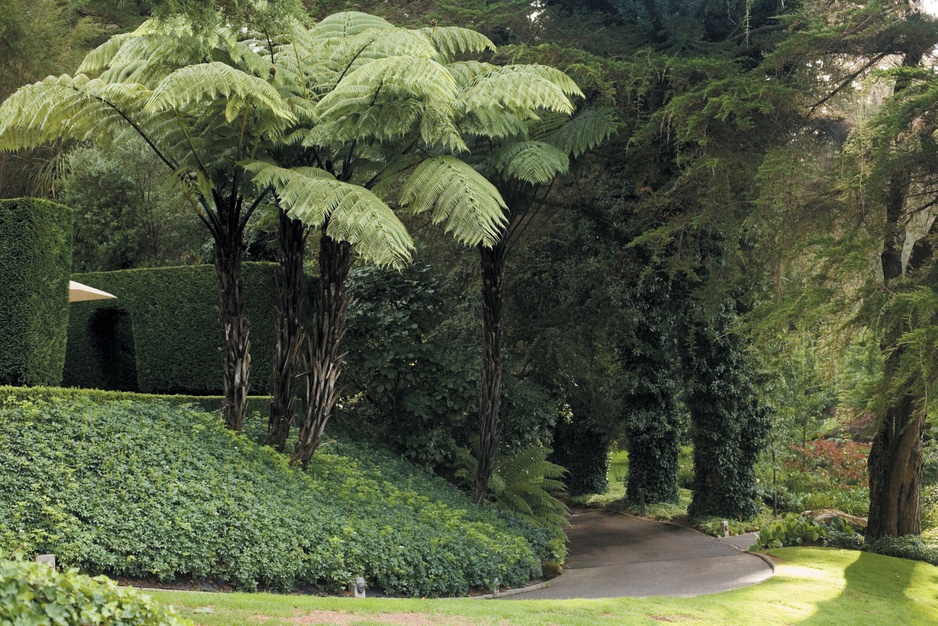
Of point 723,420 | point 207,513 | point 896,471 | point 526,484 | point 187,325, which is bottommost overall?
point 526,484

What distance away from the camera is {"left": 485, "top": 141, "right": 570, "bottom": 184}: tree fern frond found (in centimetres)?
1116

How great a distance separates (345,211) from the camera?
8.90 metres

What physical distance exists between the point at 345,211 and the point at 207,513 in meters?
3.28

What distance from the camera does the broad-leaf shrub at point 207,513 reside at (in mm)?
7098

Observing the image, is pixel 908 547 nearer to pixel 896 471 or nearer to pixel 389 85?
pixel 896 471

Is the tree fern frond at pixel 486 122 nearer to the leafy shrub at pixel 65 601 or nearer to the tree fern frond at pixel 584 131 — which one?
the tree fern frond at pixel 584 131

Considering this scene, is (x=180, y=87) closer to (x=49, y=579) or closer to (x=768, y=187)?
(x=49, y=579)

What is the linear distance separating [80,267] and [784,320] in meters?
14.0

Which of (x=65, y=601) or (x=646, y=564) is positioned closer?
(x=65, y=601)

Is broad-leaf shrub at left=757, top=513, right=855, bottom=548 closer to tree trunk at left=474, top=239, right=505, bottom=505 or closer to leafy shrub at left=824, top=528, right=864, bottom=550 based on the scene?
leafy shrub at left=824, top=528, right=864, bottom=550

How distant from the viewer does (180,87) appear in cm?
848

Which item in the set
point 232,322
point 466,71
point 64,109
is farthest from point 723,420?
point 64,109

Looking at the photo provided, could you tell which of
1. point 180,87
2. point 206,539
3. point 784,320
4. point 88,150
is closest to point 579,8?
point 784,320

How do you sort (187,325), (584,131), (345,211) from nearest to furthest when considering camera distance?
(345,211), (584,131), (187,325)
